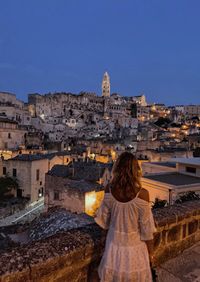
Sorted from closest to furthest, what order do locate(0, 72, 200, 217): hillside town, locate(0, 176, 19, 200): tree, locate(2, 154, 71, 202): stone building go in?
locate(0, 72, 200, 217): hillside town, locate(0, 176, 19, 200): tree, locate(2, 154, 71, 202): stone building

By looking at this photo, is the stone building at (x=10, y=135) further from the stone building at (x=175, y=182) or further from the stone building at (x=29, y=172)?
the stone building at (x=175, y=182)

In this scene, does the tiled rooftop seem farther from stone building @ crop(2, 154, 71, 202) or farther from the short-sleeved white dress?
stone building @ crop(2, 154, 71, 202)

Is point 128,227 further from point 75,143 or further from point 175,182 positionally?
point 75,143

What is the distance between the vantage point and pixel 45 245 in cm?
322

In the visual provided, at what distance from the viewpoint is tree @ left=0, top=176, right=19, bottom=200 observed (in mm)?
29234

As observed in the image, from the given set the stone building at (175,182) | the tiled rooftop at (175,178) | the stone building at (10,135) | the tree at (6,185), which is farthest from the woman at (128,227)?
the stone building at (10,135)

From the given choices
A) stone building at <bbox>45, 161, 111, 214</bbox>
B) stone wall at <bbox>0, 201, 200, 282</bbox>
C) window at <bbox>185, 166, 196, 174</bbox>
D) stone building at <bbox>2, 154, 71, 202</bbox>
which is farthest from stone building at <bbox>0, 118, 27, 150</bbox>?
stone wall at <bbox>0, 201, 200, 282</bbox>

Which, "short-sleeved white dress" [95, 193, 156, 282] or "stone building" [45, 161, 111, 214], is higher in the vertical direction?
"short-sleeved white dress" [95, 193, 156, 282]

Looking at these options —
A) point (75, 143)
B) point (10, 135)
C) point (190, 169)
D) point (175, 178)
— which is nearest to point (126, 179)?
point (175, 178)

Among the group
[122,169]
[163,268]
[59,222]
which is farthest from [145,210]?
[59,222]

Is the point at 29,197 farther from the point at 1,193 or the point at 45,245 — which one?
the point at 45,245

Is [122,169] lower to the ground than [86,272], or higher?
higher

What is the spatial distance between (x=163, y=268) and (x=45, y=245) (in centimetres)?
211

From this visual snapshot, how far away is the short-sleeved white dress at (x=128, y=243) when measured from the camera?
2.71m
